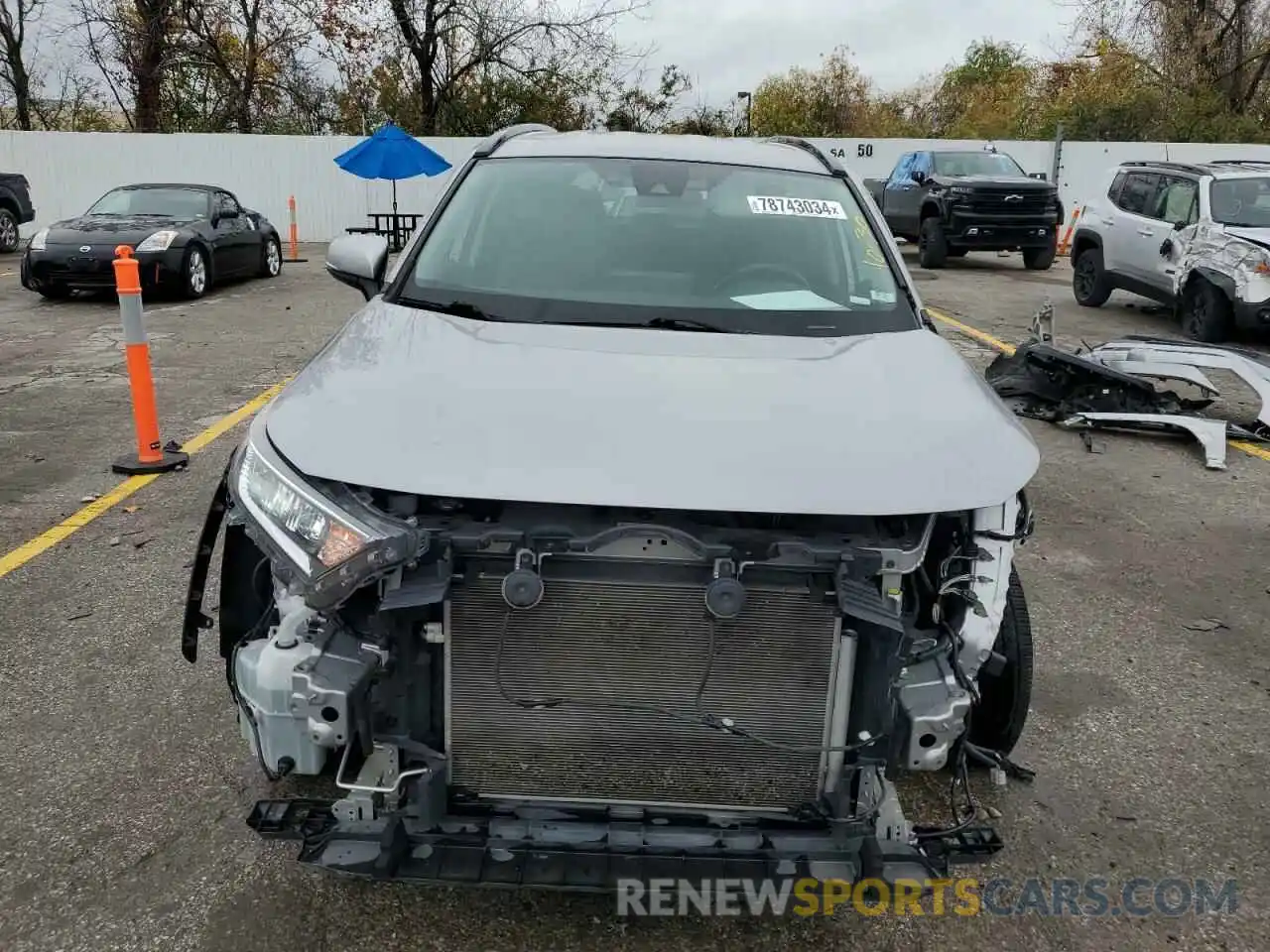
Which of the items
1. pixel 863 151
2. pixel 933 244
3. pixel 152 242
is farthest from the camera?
pixel 863 151

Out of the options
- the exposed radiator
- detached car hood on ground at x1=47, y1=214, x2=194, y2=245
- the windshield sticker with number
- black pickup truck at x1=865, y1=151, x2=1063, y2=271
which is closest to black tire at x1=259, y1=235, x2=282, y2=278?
detached car hood on ground at x1=47, y1=214, x2=194, y2=245

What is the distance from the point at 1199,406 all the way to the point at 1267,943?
5.83 m

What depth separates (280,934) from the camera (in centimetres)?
234

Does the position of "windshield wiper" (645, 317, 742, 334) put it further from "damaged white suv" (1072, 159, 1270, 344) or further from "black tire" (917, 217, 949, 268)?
"black tire" (917, 217, 949, 268)

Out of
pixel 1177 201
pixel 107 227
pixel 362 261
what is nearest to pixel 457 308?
pixel 362 261

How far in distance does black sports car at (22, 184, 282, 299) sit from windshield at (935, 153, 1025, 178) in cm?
1111

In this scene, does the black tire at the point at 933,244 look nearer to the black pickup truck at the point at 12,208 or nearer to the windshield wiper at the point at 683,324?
the windshield wiper at the point at 683,324

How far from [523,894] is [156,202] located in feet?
40.1

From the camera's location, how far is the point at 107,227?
11.6 m

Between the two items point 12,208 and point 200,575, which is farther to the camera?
point 12,208

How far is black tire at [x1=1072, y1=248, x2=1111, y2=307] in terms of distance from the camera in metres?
12.3

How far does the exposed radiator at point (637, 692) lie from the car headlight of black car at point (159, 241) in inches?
438

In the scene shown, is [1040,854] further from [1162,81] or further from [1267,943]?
[1162,81]

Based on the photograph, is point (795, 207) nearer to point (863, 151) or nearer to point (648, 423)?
point (648, 423)
